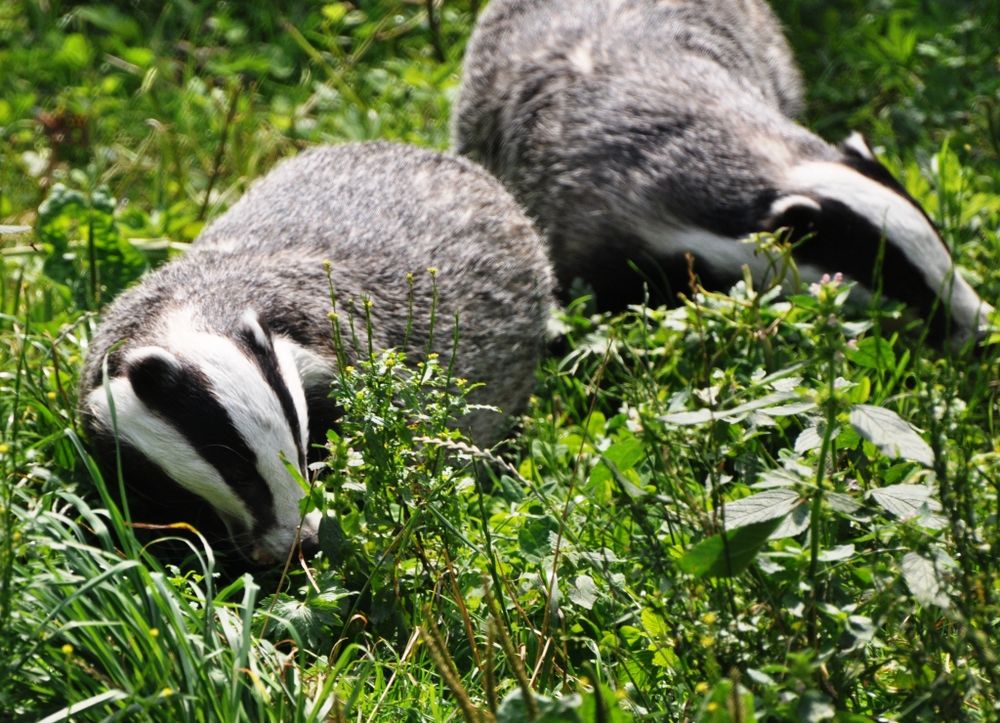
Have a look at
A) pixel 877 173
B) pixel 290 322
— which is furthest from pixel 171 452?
pixel 877 173

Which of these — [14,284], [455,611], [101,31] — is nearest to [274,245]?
[14,284]

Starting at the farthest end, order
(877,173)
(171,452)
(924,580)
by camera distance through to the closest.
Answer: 1. (877,173)
2. (171,452)
3. (924,580)

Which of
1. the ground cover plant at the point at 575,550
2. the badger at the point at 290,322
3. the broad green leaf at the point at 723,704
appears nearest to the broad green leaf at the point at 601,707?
the ground cover plant at the point at 575,550

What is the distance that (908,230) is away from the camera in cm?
473

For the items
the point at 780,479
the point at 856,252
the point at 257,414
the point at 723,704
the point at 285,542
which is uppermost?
the point at 780,479

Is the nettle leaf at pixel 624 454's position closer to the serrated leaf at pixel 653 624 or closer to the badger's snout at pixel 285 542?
the serrated leaf at pixel 653 624

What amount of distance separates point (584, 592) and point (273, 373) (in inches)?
43.4

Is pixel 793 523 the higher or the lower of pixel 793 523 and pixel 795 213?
the higher

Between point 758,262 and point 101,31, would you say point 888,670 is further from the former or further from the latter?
point 101,31

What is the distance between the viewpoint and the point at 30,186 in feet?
20.3

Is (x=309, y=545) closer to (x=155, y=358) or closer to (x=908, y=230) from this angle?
(x=155, y=358)

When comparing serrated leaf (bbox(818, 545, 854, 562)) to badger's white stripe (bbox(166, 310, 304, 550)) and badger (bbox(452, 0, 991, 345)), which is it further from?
badger (bbox(452, 0, 991, 345))

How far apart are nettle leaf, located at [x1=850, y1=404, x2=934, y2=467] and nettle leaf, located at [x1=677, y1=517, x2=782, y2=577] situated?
259mm

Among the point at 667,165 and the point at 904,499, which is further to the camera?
the point at 667,165
